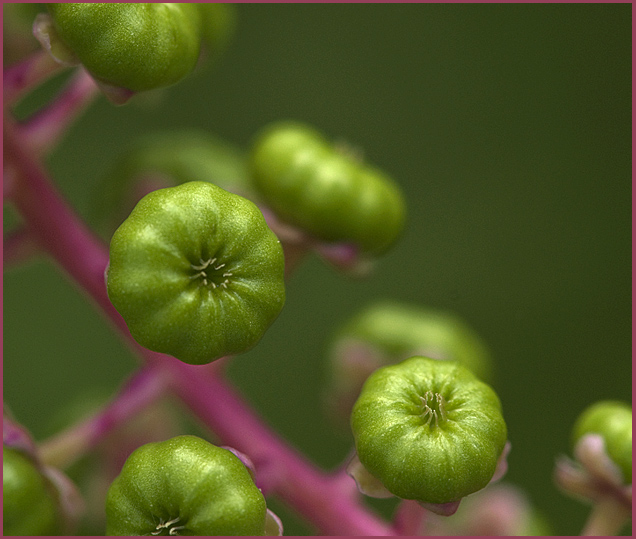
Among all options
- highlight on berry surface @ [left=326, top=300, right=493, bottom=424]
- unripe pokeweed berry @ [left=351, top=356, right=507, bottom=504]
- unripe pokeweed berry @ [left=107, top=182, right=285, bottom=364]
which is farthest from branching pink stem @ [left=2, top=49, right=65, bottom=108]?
highlight on berry surface @ [left=326, top=300, right=493, bottom=424]

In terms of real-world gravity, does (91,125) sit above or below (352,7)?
below

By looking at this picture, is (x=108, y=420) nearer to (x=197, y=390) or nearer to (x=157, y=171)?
(x=197, y=390)

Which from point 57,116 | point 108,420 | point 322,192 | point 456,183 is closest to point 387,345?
point 322,192

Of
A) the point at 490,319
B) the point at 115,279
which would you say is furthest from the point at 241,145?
the point at 115,279

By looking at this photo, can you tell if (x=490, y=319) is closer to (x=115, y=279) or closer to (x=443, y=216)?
(x=443, y=216)

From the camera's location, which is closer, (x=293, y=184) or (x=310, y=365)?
(x=293, y=184)

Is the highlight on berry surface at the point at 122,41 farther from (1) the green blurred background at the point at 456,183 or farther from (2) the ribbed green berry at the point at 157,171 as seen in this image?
(1) the green blurred background at the point at 456,183

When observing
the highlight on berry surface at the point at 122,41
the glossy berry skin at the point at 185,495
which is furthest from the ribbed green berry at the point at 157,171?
the glossy berry skin at the point at 185,495
